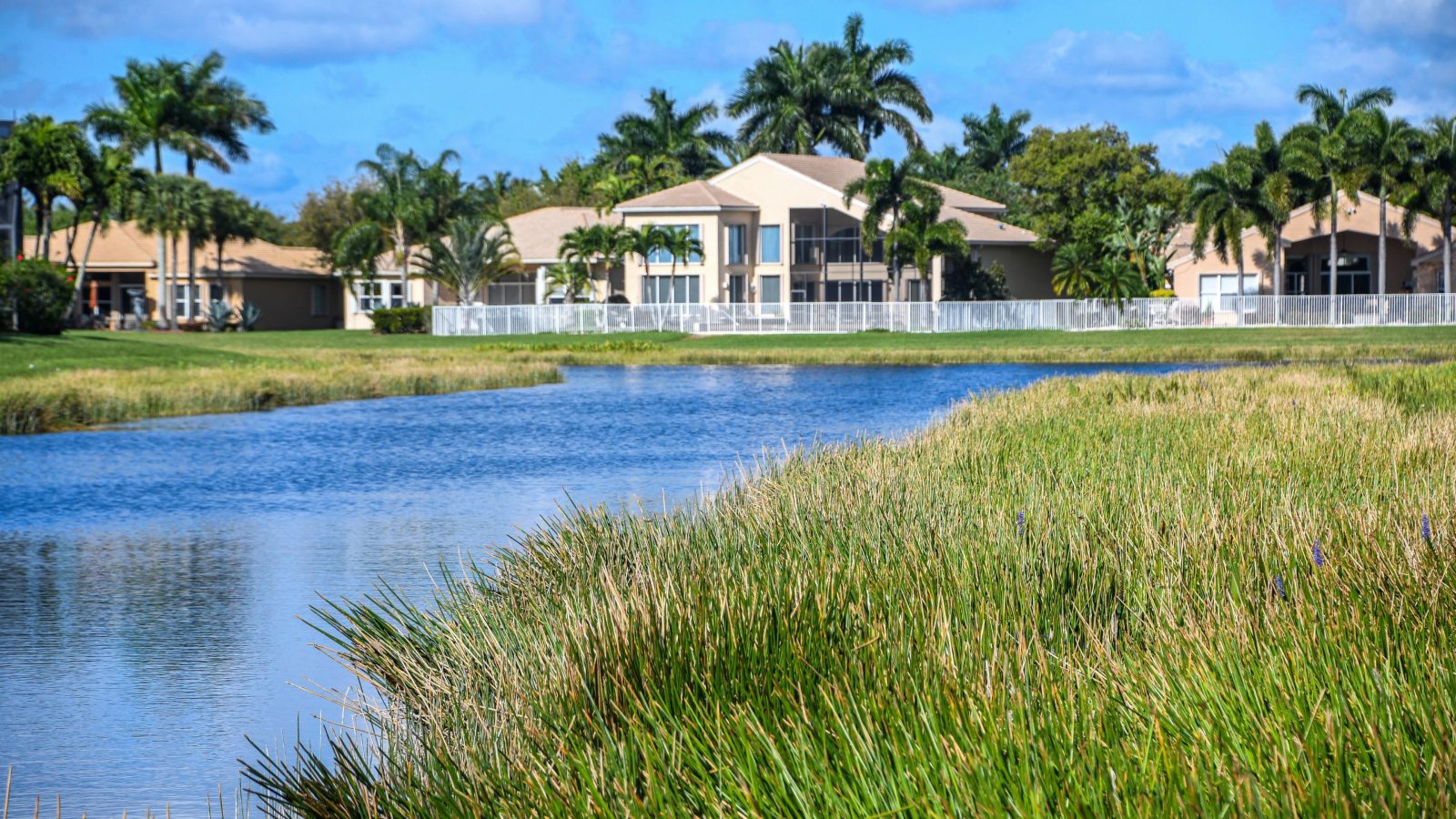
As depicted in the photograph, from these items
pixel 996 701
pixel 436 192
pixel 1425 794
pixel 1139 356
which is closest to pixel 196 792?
pixel 996 701

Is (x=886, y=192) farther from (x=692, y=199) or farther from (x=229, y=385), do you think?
(x=229, y=385)

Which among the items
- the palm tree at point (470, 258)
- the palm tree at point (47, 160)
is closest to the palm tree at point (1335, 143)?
the palm tree at point (470, 258)

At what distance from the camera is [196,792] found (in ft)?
22.6

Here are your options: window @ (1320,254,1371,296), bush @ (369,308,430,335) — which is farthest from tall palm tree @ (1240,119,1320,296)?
bush @ (369,308,430,335)

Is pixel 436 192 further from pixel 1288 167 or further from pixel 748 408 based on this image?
pixel 748 408

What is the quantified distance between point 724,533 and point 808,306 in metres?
50.0

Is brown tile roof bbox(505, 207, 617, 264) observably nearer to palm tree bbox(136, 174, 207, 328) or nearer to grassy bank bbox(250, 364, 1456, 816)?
palm tree bbox(136, 174, 207, 328)

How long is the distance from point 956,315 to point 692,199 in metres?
12.5

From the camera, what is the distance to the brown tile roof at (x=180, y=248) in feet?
235

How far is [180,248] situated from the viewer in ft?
244

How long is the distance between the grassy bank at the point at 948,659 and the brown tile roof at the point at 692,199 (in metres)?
52.6

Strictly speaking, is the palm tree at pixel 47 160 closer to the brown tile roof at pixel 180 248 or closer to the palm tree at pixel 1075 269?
the brown tile roof at pixel 180 248

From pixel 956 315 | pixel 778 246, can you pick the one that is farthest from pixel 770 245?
pixel 956 315

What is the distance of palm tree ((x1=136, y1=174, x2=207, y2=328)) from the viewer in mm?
64750
